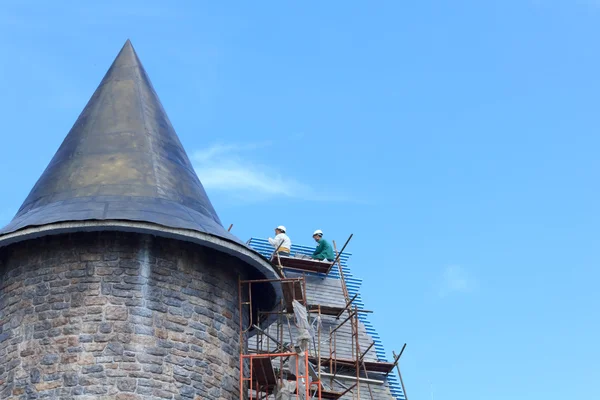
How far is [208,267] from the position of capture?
1722 centimetres

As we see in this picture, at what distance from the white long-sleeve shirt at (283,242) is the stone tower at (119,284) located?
7312 millimetres

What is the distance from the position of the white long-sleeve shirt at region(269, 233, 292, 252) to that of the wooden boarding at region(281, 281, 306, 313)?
639 cm

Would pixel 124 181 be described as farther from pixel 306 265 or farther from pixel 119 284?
pixel 306 265

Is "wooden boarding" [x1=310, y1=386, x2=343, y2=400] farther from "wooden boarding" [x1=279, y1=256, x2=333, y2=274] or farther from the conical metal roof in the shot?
"wooden boarding" [x1=279, y1=256, x2=333, y2=274]

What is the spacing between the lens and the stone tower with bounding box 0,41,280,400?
617 inches

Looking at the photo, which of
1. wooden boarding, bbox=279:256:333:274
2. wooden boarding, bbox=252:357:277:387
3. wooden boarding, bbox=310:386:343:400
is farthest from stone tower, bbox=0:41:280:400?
wooden boarding, bbox=279:256:333:274

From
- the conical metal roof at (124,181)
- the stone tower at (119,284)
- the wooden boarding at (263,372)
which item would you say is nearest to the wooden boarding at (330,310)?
the wooden boarding at (263,372)

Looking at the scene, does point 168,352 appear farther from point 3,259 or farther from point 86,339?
point 3,259

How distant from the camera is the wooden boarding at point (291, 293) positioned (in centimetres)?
1842

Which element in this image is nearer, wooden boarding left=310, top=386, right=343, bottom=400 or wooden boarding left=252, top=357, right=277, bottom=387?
wooden boarding left=252, top=357, right=277, bottom=387

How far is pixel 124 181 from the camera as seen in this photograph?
17.4 meters

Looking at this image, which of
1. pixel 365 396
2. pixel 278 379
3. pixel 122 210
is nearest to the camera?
pixel 122 210

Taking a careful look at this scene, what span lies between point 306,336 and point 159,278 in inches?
101

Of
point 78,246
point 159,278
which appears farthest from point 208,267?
point 78,246
